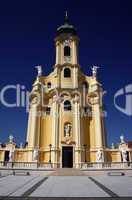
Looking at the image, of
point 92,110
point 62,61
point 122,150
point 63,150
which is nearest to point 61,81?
point 62,61

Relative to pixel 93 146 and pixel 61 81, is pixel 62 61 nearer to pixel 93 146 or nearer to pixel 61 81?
pixel 61 81

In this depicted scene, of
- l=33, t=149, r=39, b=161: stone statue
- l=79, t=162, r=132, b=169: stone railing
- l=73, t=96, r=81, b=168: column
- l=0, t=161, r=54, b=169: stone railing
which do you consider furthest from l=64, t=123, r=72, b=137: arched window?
l=0, t=161, r=54, b=169: stone railing

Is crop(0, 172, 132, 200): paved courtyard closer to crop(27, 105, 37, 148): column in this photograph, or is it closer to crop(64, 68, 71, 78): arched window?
crop(27, 105, 37, 148): column

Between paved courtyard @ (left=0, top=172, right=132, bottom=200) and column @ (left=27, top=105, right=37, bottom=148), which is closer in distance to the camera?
paved courtyard @ (left=0, top=172, right=132, bottom=200)

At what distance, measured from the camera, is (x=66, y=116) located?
3859cm

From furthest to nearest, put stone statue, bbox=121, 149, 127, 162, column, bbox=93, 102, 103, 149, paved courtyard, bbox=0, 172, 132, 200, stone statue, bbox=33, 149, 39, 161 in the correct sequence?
column, bbox=93, 102, 103, 149 → stone statue, bbox=33, 149, 39, 161 → stone statue, bbox=121, 149, 127, 162 → paved courtyard, bbox=0, 172, 132, 200

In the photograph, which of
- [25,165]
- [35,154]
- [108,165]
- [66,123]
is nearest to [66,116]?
[66,123]

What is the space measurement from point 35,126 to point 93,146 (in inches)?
383

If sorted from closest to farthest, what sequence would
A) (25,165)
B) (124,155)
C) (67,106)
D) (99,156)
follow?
(25,165)
(124,155)
(99,156)
(67,106)

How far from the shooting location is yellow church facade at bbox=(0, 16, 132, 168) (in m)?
36.6

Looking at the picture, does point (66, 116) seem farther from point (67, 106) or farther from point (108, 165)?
point (108, 165)

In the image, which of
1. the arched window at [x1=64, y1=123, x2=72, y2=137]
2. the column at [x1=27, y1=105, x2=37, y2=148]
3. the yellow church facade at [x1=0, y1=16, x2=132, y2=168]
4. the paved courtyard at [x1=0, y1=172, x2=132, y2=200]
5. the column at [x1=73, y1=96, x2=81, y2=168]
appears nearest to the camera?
the paved courtyard at [x1=0, y1=172, x2=132, y2=200]

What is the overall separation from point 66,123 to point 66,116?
1.13 meters

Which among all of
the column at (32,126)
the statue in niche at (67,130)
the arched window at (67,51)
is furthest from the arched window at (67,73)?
the statue in niche at (67,130)
